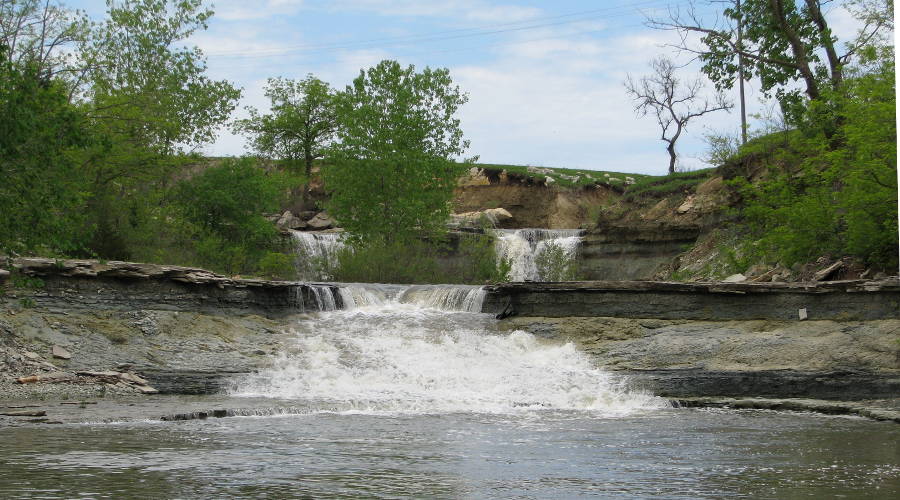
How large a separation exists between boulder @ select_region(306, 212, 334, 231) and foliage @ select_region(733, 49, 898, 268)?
26035 millimetres

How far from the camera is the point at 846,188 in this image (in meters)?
22.1

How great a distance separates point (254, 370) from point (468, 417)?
598 centimetres

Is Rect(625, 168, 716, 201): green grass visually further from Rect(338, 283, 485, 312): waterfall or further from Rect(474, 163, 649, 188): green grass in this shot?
Rect(338, 283, 485, 312): waterfall

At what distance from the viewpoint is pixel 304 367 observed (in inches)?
732

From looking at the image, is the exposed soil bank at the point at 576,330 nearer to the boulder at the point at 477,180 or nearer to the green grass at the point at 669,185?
the green grass at the point at 669,185

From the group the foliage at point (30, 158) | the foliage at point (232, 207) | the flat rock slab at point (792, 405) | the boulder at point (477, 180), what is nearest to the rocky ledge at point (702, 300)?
the flat rock slab at point (792, 405)

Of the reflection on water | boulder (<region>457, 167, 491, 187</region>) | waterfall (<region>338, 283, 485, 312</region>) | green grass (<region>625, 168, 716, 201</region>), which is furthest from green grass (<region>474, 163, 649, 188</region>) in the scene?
the reflection on water

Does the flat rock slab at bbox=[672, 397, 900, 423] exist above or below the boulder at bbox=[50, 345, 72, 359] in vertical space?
below

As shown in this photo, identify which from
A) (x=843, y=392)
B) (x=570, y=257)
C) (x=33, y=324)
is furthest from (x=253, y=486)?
(x=570, y=257)

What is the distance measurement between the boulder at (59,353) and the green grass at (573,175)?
133 feet

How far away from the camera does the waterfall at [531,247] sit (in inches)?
1481

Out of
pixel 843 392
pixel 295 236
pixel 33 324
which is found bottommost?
pixel 843 392

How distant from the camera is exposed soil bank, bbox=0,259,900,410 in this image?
17.3m

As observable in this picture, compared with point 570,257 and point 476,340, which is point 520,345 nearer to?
point 476,340
